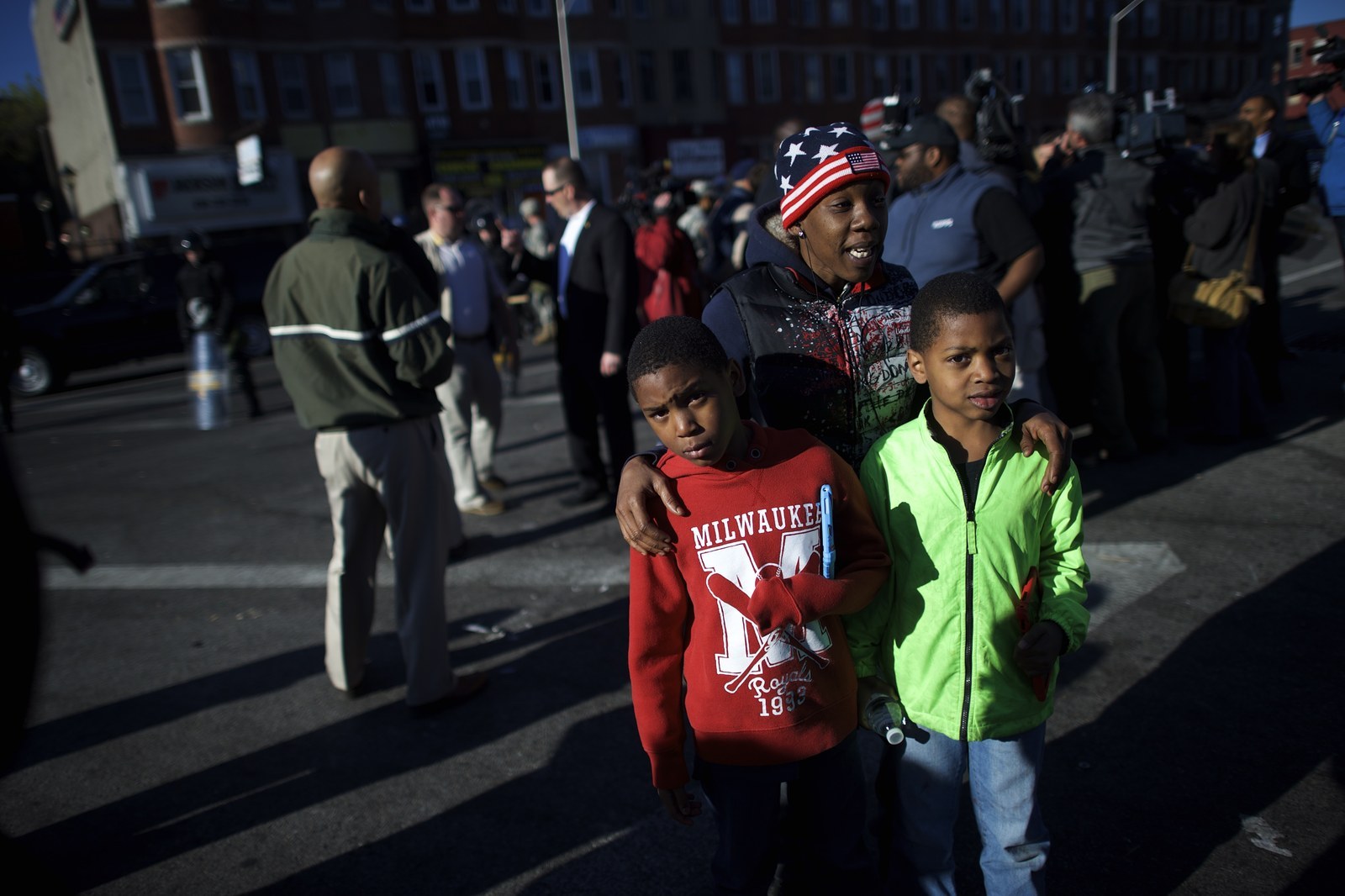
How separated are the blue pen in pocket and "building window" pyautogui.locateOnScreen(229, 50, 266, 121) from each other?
3338 centimetres

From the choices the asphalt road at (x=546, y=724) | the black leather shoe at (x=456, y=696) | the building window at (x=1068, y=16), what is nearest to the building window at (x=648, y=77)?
the building window at (x=1068, y=16)

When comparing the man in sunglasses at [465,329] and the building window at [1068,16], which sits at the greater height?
the building window at [1068,16]

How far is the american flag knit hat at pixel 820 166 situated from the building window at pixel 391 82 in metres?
33.7

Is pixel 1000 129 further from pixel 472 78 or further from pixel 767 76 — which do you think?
pixel 767 76

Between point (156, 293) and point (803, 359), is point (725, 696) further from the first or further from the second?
point (156, 293)

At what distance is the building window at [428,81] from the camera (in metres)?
32.8

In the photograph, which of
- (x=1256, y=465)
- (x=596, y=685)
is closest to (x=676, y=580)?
(x=596, y=685)

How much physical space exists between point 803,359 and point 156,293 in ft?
55.9

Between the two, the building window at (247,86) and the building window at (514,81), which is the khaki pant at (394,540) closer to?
the building window at (247,86)

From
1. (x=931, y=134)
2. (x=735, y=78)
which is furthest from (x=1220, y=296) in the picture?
(x=735, y=78)

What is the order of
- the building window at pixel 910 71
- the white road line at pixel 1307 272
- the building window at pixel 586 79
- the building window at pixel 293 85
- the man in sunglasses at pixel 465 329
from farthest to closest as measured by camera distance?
1. the building window at pixel 910 71
2. the building window at pixel 586 79
3. the building window at pixel 293 85
4. the white road line at pixel 1307 272
5. the man in sunglasses at pixel 465 329

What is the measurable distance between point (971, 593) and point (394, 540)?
2501 mm

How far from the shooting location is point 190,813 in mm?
3178

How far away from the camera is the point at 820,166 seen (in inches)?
85.4
